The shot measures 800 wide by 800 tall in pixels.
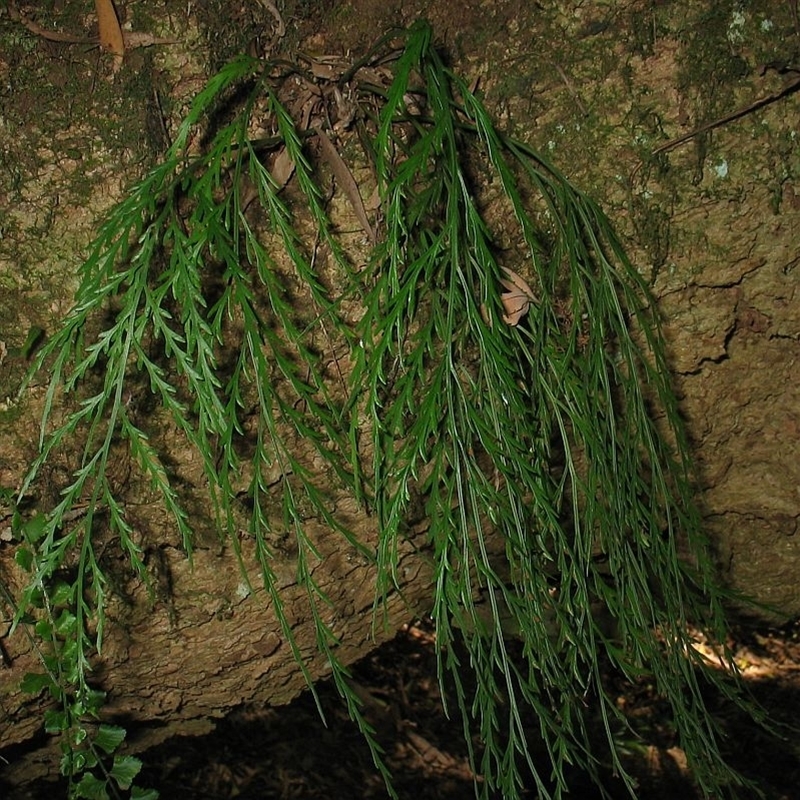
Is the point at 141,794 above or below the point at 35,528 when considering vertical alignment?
below

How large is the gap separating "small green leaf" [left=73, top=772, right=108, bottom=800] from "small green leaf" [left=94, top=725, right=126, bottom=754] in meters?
0.05

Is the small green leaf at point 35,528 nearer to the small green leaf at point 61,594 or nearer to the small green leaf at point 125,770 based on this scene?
the small green leaf at point 61,594

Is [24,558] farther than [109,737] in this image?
No

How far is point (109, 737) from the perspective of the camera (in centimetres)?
142

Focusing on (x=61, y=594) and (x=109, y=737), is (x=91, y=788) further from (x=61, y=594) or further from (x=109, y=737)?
(x=61, y=594)

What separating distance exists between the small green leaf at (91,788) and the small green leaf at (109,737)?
1.8 inches

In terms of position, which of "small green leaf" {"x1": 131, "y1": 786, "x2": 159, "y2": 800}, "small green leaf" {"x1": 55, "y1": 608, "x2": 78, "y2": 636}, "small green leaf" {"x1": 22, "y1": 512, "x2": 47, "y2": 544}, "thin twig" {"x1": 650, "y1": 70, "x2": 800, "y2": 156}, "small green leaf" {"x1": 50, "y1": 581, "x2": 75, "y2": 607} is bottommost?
"small green leaf" {"x1": 131, "y1": 786, "x2": 159, "y2": 800}

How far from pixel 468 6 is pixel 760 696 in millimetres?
2040

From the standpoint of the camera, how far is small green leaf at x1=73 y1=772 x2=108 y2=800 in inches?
55.0

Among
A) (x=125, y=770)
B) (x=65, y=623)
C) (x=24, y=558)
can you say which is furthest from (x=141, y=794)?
(x=24, y=558)

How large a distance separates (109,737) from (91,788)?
0.26 feet

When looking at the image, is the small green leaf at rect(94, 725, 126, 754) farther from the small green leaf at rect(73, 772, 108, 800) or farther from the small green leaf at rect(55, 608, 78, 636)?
the small green leaf at rect(55, 608, 78, 636)

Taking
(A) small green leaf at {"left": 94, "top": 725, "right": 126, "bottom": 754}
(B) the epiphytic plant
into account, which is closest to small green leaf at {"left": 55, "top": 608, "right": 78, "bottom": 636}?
(B) the epiphytic plant

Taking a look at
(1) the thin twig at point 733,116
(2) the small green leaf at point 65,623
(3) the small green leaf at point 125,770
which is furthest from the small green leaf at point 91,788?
(1) the thin twig at point 733,116
